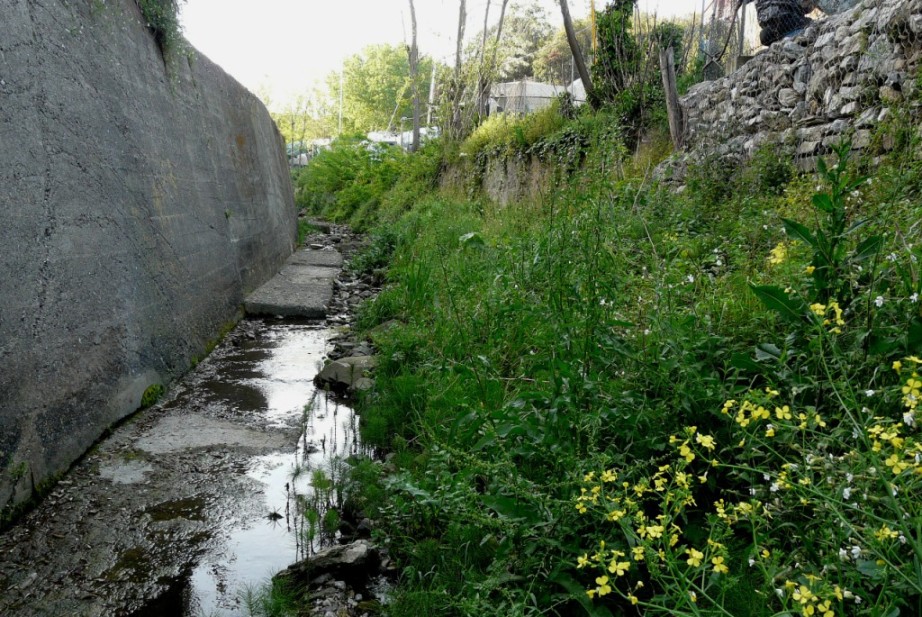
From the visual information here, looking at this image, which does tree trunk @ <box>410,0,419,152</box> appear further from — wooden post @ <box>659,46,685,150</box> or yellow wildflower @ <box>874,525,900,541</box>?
yellow wildflower @ <box>874,525,900,541</box>

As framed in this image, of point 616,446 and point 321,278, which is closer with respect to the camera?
point 616,446

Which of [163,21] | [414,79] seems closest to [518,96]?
[414,79]

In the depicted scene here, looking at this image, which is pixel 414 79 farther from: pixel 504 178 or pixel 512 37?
pixel 504 178

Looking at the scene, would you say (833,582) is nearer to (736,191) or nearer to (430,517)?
(430,517)

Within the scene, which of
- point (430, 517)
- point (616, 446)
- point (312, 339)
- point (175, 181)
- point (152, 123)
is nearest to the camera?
point (616, 446)

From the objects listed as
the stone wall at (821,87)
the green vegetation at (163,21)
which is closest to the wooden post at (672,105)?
the stone wall at (821,87)

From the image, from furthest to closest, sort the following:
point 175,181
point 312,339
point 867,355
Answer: point 312,339 < point 175,181 < point 867,355

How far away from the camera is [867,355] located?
211 cm

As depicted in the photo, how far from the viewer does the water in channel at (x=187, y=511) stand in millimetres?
2633

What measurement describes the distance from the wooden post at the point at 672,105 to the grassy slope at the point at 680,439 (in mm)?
3342

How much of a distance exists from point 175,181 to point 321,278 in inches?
150

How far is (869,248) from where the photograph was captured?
214cm

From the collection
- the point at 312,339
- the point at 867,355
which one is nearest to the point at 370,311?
the point at 312,339

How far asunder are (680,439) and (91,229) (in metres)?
3.51
